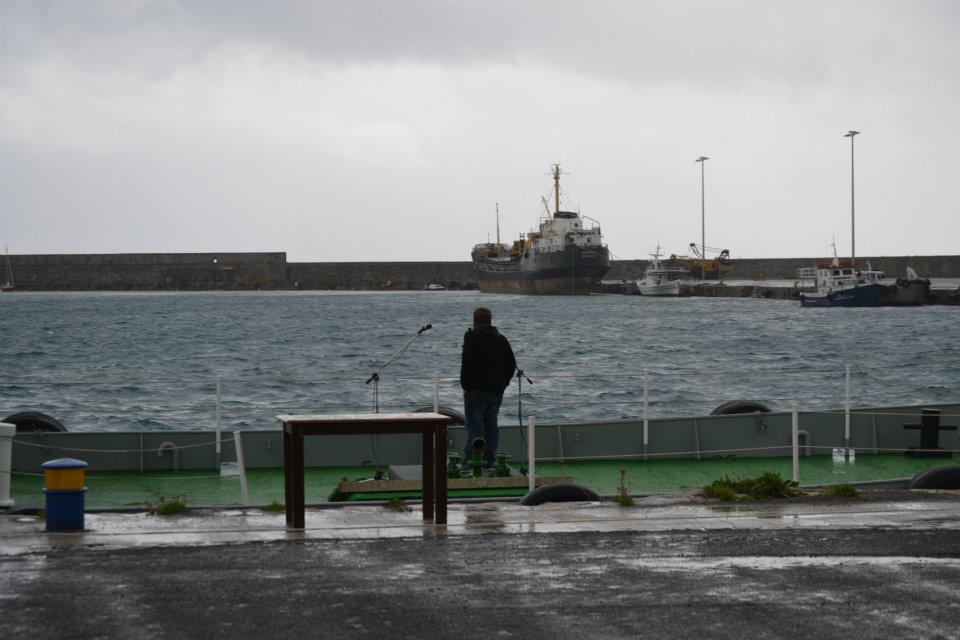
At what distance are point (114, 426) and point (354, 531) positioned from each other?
24271 millimetres

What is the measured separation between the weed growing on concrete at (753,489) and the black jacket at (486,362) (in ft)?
7.75

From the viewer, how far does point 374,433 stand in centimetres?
983

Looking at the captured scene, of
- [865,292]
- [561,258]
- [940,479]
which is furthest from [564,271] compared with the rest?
[940,479]

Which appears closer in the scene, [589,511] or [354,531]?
[354,531]

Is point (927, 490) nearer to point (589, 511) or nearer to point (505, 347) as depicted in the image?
point (589, 511)

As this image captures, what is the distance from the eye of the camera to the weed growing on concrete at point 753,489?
457 inches

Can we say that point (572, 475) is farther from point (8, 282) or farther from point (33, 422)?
point (8, 282)

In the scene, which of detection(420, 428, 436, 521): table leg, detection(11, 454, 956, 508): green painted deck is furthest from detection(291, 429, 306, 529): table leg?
detection(11, 454, 956, 508): green painted deck

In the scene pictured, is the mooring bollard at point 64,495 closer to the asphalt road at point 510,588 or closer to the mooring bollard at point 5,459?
the asphalt road at point 510,588

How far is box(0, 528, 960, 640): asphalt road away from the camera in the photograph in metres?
6.80

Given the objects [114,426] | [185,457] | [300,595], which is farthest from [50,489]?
[114,426]

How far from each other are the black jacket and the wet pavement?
73.1 inches

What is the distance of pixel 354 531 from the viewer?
9.96 metres

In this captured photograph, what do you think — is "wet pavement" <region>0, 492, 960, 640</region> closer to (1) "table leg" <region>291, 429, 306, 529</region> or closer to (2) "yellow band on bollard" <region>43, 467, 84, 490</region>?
(1) "table leg" <region>291, 429, 306, 529</region>
